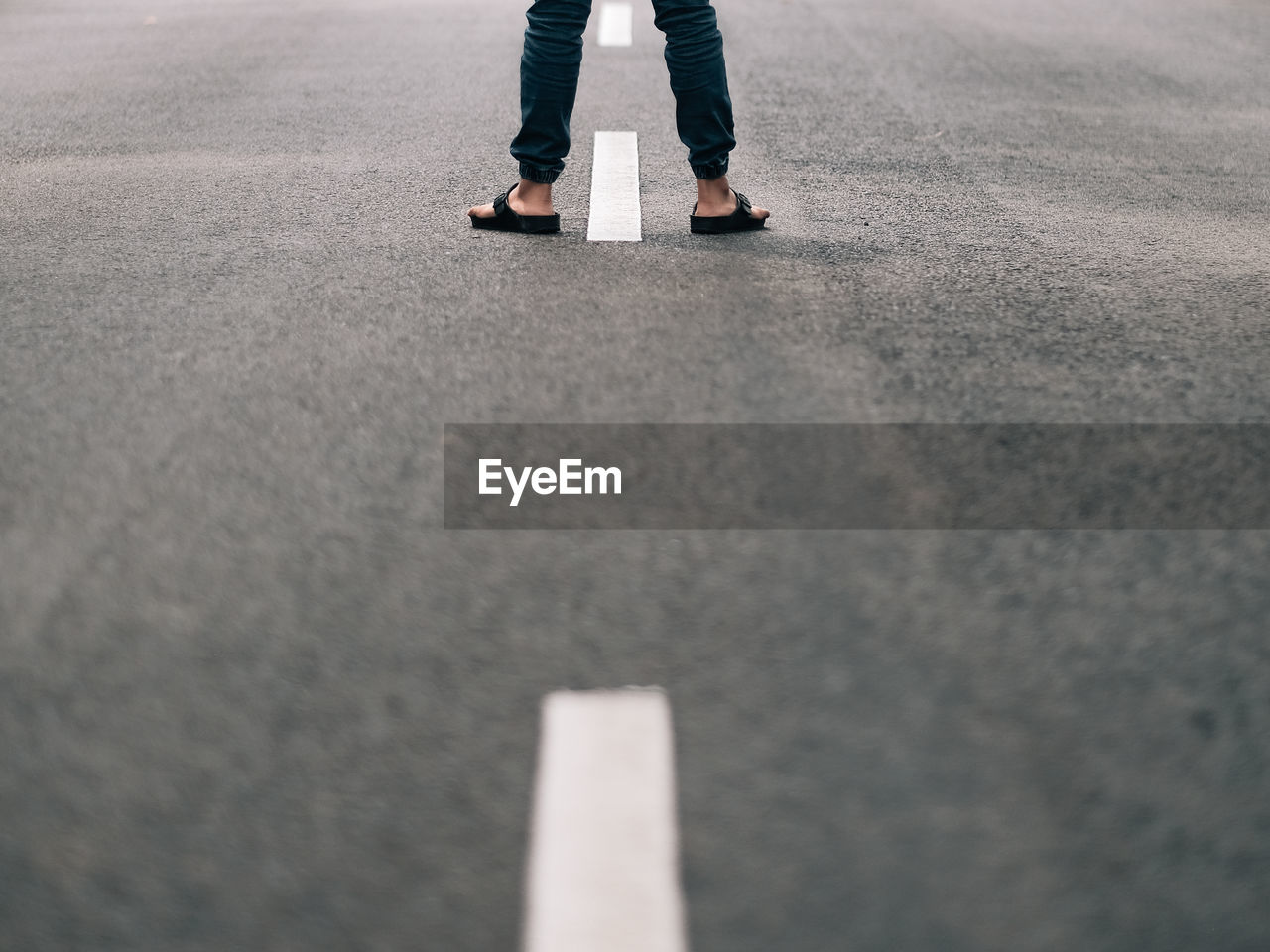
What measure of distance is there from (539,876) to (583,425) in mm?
1427

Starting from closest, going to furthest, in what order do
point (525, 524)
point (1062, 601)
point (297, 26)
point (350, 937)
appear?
point (350, 937) → point (1062, 601) → point (525, 524) → point (297, 26)

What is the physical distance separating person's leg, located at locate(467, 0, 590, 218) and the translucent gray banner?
193cm

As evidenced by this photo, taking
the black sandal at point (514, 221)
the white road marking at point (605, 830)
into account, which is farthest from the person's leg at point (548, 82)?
the white road marking at point (605, 830)

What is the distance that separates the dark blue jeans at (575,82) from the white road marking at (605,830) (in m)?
3.00

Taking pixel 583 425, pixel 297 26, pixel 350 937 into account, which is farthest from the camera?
pixel 297 26

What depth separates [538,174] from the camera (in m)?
4.71

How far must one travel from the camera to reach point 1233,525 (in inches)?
102

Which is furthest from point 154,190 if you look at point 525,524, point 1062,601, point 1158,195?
point 1062,601

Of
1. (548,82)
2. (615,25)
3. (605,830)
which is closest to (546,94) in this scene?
(548,82)

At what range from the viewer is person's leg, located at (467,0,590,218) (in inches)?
181

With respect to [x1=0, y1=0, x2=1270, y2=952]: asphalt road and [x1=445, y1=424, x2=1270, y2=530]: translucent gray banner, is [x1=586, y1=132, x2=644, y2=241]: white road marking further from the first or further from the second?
[x1=445, y1=424, x2=1270, y2=530]: translucent gray banner

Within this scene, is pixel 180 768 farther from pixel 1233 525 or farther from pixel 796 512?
pixel 1233 525

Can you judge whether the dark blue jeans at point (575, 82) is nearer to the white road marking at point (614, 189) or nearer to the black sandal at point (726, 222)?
the black sandal at point (726, 222)

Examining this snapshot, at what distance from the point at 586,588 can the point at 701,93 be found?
2730 millimetres
